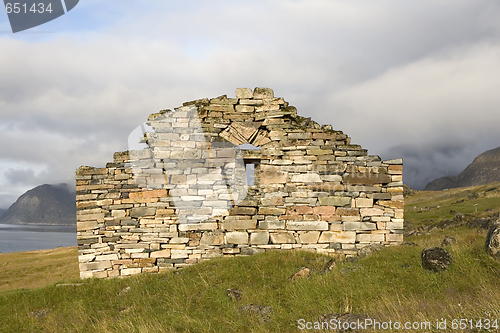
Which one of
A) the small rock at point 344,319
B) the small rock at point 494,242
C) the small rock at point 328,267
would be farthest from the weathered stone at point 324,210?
the small rock at point 344,319

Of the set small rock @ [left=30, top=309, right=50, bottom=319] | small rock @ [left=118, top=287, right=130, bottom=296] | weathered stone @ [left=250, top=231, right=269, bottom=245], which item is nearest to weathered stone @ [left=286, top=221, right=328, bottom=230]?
weathered stone @ [left=250, top=231, right=269, bottom=245]

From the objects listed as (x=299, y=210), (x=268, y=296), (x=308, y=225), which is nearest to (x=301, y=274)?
(x=268, y=296)

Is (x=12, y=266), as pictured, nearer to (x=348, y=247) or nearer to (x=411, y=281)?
(x=348, y=247)

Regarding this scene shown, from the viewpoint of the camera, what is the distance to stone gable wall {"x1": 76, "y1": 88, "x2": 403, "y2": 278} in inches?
333

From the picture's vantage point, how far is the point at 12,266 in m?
23.5

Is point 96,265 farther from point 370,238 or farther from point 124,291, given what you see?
point 370,238

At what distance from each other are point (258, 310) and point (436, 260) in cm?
319

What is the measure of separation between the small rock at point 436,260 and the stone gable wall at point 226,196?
2.47m

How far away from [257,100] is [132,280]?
5432mm

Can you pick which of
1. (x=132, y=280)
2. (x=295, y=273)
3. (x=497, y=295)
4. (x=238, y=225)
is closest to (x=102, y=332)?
(x=132, y=280)

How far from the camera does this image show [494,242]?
18.4 feet

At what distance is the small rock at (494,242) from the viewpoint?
554 cm

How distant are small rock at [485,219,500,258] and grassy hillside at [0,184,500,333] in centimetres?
17

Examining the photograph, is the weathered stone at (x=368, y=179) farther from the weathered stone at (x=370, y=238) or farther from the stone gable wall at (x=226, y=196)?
the weathered stone at (x=370, y=238)
